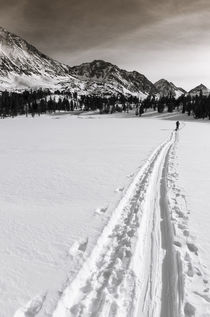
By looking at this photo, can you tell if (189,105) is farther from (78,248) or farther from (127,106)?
(78,248)

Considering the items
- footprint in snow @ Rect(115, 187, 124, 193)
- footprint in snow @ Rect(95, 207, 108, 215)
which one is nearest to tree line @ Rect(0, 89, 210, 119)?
footprint in snow @ Rect(115, 187, 124, 193)

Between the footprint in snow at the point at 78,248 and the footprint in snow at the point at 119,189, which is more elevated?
the footprint in snow at the point at 119,189

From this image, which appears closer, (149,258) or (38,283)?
(38,283)

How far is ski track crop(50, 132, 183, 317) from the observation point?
462 centimetres

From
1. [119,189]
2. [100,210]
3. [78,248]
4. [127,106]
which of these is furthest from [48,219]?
[127,106]

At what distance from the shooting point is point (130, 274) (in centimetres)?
549

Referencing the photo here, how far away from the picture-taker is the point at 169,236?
23.3 feet

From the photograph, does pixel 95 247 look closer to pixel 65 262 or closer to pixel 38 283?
pixel 65 262

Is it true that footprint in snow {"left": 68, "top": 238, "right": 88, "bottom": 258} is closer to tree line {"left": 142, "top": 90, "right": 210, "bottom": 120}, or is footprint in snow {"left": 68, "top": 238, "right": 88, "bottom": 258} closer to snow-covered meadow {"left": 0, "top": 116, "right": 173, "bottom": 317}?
snow-covered meadow {"left": 0, "top": 116, "right": 173, "bottom": 317}

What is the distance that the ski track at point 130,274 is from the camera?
4621mm

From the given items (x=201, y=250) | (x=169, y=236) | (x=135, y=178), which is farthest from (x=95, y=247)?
(x=135, y=178)

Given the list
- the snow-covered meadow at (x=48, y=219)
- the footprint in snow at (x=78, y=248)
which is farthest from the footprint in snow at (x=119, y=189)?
the footprint in snow at (x=78, y=248)

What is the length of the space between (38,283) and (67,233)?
2232mm

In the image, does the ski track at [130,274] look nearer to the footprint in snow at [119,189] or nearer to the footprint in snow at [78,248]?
the footprint in snow at [78,248]
